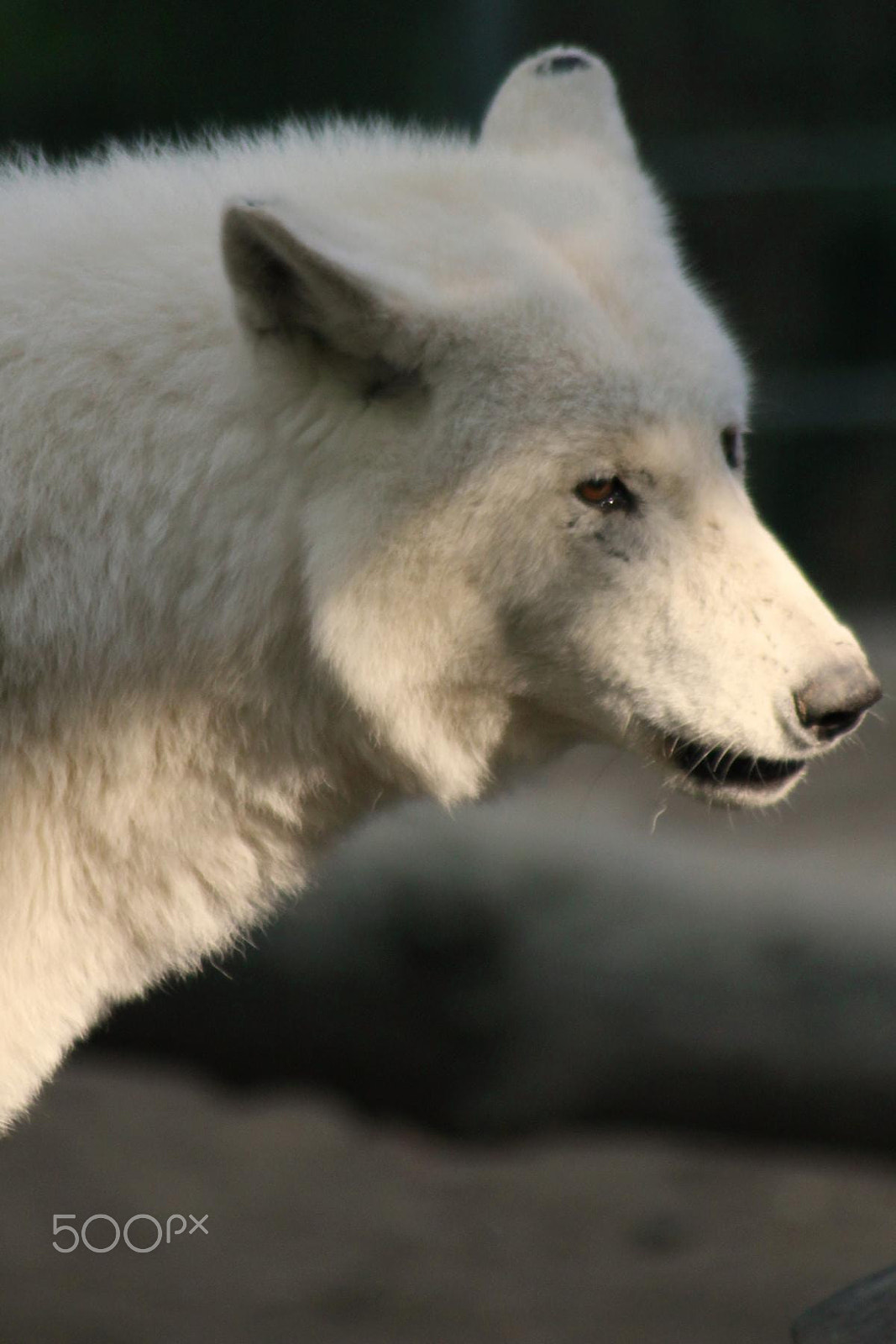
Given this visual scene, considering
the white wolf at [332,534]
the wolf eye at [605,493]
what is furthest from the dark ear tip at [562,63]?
the wolf eye at [605,493]

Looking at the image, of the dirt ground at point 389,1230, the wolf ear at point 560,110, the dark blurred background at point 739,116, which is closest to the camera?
the wolf ear at point 560,110

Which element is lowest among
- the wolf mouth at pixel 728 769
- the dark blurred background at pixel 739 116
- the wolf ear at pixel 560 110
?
the wolf mouth at pixel 728 769

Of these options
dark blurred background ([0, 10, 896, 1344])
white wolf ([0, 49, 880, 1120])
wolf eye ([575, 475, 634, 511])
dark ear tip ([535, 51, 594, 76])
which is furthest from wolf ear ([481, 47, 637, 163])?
dark blurred background ([0, 10, 896, 1344])

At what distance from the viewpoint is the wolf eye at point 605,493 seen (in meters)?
2.71

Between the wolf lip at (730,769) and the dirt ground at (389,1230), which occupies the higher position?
the wolf lip at (730,769)

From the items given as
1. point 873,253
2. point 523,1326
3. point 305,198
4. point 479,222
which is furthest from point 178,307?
point 873,253

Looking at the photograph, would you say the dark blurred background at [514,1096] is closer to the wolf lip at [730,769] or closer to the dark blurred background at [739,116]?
the wolf lip at [730,769]

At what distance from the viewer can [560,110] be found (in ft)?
10.7

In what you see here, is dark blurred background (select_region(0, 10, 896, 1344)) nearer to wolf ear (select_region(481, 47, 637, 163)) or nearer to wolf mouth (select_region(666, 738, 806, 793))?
wolf mouth (select_region(666, 738, 806, 793))

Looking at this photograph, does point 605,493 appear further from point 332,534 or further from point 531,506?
point 332,534

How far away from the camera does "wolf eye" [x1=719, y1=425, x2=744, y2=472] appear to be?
9.52 feet

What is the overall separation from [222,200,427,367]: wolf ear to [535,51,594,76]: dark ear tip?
3.12ft

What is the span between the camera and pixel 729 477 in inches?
112

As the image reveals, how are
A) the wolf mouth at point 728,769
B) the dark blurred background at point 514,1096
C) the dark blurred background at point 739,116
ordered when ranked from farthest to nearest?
the dark blurred background at point 739,116, the dark blurred background at point 514,1096, the wolf mouth at point 728,769
